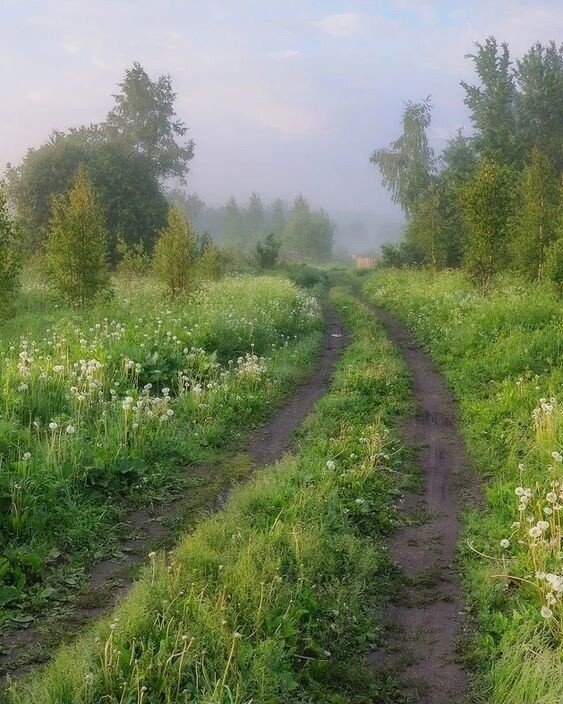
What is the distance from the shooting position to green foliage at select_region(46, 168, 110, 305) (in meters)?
18.1

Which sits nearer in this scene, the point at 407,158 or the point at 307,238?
the point at 407,158

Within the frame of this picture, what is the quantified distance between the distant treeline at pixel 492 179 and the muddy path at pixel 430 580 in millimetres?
11211

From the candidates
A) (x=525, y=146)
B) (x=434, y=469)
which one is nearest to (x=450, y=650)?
(x=434, y=469)

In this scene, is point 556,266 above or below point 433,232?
below

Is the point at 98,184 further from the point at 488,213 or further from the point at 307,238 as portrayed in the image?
the point at 307,238

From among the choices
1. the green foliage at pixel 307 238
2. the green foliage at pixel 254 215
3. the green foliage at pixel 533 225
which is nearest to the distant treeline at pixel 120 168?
the green foliage at pixel 533 225

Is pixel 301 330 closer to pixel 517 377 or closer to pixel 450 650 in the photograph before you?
pixel 517 377

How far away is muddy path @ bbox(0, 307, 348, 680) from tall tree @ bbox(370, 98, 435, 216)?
41982mm

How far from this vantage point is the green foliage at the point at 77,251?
18.1 metres

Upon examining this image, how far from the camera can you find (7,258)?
45.6 ft

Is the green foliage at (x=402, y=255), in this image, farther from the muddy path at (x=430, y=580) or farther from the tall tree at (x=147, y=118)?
the muddy path at (x=430, y=580)

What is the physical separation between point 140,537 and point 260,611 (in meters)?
2.28

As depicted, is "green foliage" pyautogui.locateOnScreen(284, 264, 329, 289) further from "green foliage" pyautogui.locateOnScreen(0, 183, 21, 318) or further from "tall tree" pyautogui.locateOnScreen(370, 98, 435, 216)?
"green foliage" pyautogui.locateOnScreen(0, 183, 21, 318)

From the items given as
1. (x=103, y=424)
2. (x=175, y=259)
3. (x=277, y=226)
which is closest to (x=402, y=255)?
(x=175, y=259)
